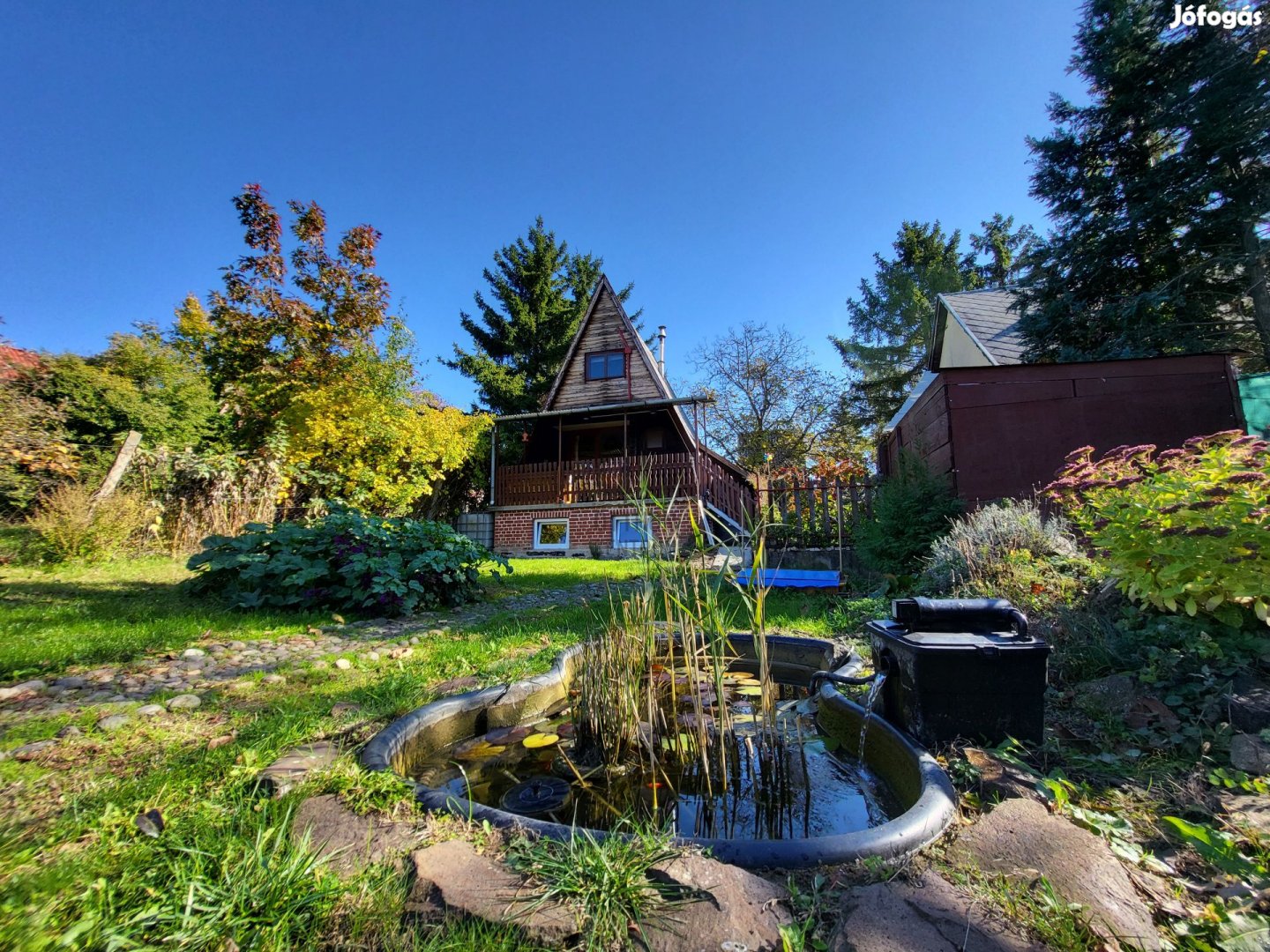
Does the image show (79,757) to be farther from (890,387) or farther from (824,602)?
(890,387)

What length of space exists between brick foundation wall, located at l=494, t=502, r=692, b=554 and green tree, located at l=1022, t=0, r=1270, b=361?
382 inches

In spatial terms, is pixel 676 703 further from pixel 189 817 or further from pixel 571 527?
pixel 571 527

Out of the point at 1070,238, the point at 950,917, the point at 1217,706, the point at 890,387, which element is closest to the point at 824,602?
the point at 1217,706

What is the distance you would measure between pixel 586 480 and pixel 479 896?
13380 millimetres

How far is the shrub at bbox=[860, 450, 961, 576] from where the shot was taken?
6.23 meters

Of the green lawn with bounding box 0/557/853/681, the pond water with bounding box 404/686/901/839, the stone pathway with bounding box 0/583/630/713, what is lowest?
the pond water with bounding box 404/686/901/839

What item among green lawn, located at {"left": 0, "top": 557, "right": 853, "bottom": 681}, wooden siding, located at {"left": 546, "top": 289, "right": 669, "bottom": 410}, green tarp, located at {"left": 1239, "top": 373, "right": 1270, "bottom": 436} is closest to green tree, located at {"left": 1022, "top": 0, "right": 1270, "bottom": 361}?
green tarp, located at {"left": 1239, "top": 373, "right": 1270, "bottom": 436}

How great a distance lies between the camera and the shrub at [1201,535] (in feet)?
7.92

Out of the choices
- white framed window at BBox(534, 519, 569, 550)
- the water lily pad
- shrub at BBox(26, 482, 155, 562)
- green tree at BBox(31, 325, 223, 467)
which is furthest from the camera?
white framed window at BBox(534, 519, 569, 550)

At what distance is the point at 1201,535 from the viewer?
259 centimetres

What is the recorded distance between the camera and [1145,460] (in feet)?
10.7

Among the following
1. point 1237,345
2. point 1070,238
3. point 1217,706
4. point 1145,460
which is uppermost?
point 1070,238

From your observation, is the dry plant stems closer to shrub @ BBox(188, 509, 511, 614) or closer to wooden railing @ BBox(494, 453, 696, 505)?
shrub @ BBox(188, 509, 511, 614)

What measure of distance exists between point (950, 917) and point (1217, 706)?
196cm
